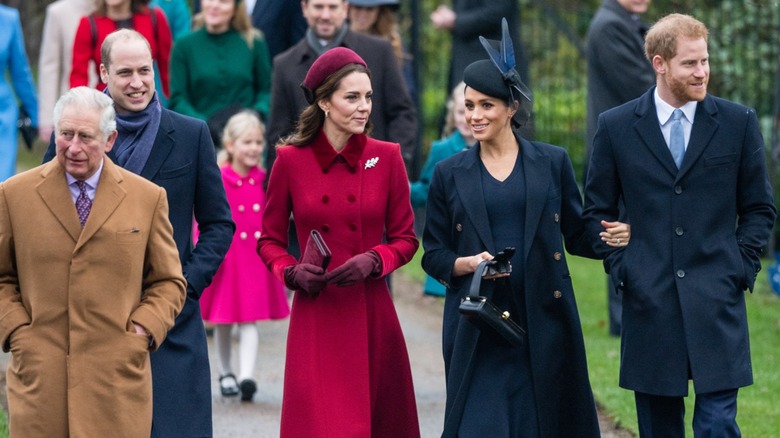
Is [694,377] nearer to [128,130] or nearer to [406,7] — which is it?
[128,130]

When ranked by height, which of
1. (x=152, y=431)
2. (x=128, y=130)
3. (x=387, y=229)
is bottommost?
(x=152, y=431)

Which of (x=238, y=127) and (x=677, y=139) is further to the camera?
(x=238, y=127)

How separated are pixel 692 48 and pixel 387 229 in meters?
1.50

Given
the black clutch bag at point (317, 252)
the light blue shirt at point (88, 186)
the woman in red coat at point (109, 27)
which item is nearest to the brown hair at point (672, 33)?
the black clutch bag at point (317, 252)

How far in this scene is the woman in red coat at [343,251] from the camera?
6500mm

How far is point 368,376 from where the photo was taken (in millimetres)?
6531

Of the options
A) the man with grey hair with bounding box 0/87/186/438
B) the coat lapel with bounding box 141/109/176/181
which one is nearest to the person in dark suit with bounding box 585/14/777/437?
the coat lapel with bounding box 141/109/176/181

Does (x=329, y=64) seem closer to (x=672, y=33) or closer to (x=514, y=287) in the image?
(x=514, y=287)

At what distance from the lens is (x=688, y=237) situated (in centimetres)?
636

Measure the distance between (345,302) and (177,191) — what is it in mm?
868

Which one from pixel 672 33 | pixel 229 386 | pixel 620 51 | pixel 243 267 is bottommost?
pixel 229 386

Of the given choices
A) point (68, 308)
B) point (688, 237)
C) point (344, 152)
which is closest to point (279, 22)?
point (344, 152)

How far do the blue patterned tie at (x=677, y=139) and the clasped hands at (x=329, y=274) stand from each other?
1.32 metres

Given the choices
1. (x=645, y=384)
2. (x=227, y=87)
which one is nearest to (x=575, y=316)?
(x=645, y=384)
